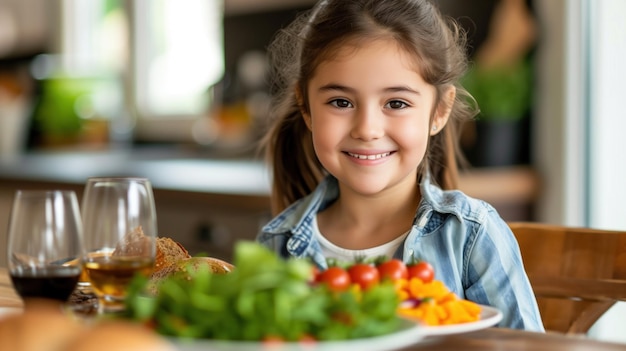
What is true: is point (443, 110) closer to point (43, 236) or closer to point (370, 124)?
point (370, 124)

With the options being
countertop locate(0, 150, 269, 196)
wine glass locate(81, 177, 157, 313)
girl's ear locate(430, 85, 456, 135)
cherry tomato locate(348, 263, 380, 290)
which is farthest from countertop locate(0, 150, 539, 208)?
cherry tomato locate(348, 263, 380, 290)

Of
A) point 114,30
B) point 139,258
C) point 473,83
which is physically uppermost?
point 114,30

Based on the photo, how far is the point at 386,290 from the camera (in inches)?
31.6

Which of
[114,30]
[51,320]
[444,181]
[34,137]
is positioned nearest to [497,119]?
[444,181]

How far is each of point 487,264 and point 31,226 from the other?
66 centimetres

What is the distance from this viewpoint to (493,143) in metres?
2.98

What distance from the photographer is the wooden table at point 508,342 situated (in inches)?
37.2

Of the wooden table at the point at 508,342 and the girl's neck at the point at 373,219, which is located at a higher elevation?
the girl's neck at the point at 373,219

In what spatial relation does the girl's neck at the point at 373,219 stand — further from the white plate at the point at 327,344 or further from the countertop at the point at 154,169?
the countertop at the point at 154,169

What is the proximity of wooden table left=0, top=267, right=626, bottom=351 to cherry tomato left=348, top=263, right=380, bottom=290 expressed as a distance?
7 cm

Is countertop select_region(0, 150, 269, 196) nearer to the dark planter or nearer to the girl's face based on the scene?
the dark planter

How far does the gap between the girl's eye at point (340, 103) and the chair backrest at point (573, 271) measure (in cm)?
34

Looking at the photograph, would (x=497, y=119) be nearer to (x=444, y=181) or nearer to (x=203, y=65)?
(x=444, y=181)

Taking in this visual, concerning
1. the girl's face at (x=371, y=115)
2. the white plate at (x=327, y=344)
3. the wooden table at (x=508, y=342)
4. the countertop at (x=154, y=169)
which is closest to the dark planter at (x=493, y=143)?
the countertop at (x=154, y=169)
